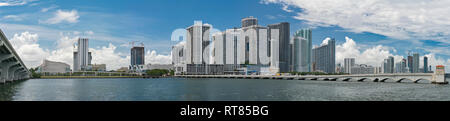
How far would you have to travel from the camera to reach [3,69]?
78.9 m

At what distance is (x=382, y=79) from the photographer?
4510 inches

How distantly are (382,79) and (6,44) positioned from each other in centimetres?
11773

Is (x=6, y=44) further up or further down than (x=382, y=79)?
further up

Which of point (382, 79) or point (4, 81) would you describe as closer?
point (4, 81)
